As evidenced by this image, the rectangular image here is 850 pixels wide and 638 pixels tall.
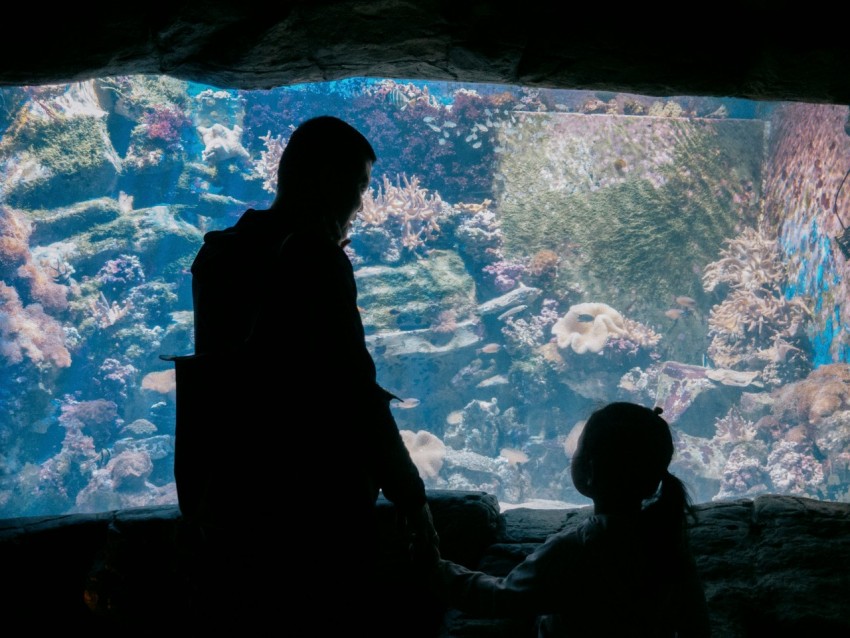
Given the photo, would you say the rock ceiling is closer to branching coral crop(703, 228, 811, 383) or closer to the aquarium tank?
the aquarium tank

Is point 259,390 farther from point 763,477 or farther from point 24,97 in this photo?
point 24,97

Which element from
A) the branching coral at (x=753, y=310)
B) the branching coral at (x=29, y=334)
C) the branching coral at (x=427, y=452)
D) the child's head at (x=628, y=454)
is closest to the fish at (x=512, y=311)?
the branching coral at (x=427, y=452)

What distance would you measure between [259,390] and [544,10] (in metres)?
1.88

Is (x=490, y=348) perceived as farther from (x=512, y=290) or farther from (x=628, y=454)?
(x=628, y=454)

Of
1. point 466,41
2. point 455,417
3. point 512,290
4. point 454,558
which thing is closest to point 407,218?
point 512,290

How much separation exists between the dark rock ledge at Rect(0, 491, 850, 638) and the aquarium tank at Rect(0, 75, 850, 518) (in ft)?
30.4

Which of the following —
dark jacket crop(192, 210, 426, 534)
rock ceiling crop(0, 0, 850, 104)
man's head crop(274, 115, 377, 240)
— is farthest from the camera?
rock ceiling crop(0, 0, 850, 104)

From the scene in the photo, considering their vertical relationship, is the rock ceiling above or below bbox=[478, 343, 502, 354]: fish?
above

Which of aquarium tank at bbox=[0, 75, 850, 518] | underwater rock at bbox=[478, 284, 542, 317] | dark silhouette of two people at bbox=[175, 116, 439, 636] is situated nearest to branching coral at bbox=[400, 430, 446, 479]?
aquarium tank at bbox=[0, 75, 850, 518]

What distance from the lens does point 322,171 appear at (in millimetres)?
1387

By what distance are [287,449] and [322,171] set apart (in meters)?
0.71

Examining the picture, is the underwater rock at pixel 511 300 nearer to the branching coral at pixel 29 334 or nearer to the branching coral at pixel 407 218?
the branching coral at pixel 407 218

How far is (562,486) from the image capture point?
12.9m

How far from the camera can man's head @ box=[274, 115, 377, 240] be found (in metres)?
1.38
